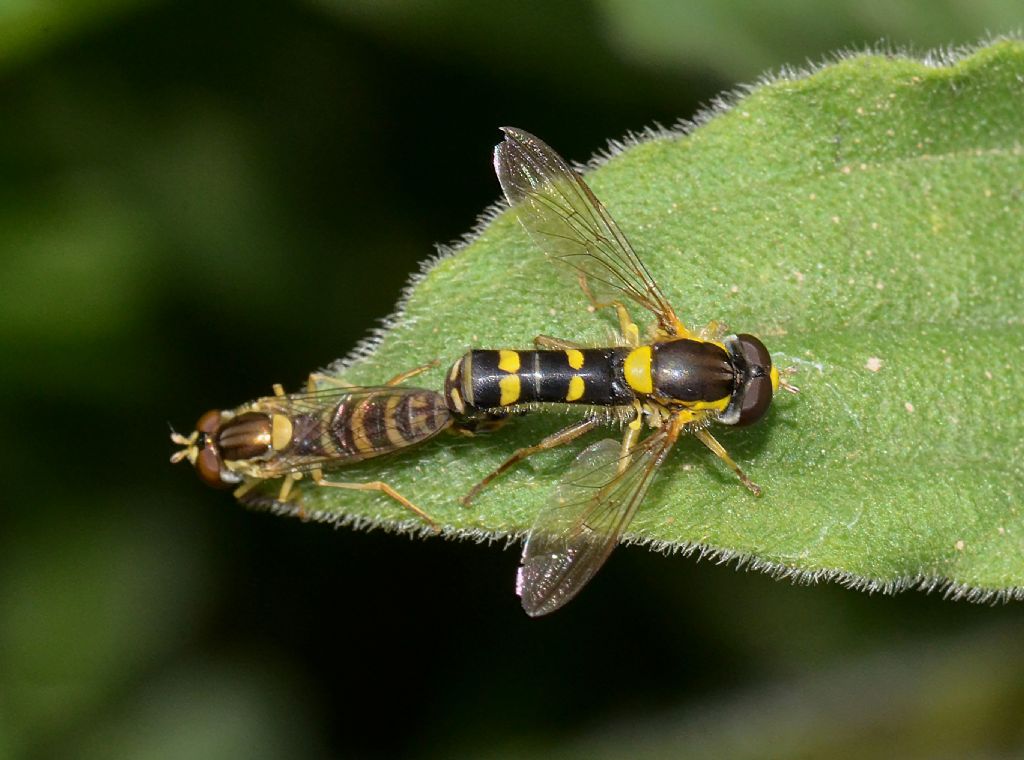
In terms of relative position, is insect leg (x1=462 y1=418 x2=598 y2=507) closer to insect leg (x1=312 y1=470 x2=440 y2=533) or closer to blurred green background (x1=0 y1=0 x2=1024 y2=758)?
insect leg (x1=312 y1=470 x2=440 y2=533)

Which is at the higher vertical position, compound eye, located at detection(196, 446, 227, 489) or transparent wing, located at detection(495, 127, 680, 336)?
transparent wing, located at detection(495, 127, 680, 336)

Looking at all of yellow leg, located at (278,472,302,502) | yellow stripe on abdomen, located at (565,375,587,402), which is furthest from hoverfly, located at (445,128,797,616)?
yellow leg, located at (278,472,302,502)

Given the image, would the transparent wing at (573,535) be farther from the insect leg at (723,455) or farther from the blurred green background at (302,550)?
the blurred green background at (302,550)

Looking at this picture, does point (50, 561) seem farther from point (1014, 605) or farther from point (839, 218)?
point (1014, 605)

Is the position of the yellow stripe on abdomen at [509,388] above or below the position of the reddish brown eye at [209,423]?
below

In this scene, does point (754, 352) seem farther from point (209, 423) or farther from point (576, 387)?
point (209, 423)

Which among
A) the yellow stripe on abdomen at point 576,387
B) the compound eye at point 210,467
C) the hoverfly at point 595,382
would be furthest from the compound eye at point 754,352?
the compound eye at point 210,467

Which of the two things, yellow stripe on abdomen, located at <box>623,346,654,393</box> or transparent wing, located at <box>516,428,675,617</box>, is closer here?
transparent wing, located at <box>516,428,675,617</box>
